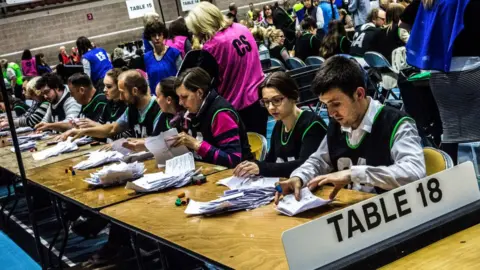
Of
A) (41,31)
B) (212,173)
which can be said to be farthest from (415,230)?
(41,31)

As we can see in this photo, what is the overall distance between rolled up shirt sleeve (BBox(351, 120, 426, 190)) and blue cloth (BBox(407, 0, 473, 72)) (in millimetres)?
880

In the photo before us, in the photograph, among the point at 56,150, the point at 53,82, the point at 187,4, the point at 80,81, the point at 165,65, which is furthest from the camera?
the point at 187,4

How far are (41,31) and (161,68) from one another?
13.3 m

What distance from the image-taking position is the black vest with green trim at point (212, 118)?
3705 mm

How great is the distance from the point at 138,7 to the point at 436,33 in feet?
27.4

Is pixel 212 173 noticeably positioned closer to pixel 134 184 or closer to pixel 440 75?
pixel 134 184

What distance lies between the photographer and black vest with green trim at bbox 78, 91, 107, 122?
19.4ft

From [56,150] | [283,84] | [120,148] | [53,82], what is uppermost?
[283,84]

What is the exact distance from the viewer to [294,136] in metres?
3.20

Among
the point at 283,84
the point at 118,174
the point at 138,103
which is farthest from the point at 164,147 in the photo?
the point at 138,103

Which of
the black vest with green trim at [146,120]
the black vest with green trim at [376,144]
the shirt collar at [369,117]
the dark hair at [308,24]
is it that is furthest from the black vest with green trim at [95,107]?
the dark hair at [308,24]

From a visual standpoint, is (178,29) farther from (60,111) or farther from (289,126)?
(289,126)

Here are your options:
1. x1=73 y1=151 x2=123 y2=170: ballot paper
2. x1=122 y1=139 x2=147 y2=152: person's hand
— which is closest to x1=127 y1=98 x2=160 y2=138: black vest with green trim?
x1=73 y1=151 x2=123 y2=170: ballot paper

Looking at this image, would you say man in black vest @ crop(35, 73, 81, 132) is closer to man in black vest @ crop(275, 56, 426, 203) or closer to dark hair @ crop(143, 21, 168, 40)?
dark hair @ crop(143, 21, 168, 40)
